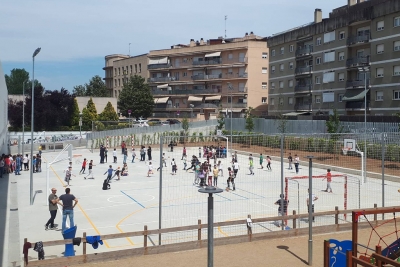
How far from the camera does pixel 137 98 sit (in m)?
77.7

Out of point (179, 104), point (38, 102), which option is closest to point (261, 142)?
point (38, 102)

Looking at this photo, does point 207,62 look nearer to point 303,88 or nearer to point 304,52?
point 304,52

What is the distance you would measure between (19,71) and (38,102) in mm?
73120

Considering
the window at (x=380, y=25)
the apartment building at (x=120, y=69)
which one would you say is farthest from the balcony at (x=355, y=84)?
the apartment building at (x=120, y=69)

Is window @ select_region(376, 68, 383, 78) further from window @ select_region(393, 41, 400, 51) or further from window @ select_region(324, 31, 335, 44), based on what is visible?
window @ select_region(324, 31, 335, 44)

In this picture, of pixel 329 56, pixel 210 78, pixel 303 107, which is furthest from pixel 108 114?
pixel 329 56

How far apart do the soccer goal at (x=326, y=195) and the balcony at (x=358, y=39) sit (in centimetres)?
2386

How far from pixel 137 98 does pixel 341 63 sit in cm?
3844

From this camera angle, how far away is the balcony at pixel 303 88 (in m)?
55.9

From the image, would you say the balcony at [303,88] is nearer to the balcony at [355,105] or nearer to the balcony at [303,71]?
the balcony at [303,71]

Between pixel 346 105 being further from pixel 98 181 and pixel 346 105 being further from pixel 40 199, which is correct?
pixel 40 199

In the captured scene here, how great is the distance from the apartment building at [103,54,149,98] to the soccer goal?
208ft

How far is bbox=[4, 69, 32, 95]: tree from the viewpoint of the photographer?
407 feet

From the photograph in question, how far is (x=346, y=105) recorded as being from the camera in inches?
1953
